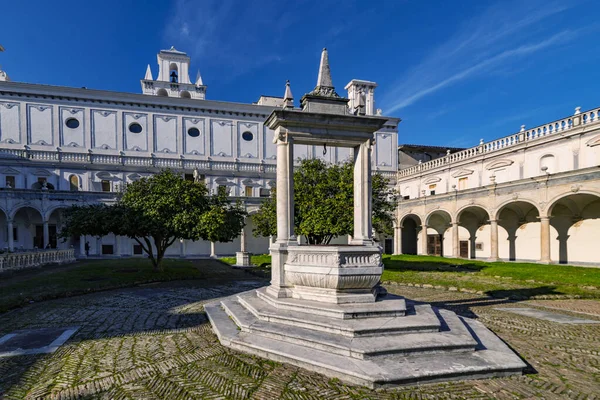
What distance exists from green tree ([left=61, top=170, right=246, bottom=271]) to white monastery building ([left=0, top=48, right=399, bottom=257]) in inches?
531

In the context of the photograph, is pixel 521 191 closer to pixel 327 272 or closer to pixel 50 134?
pixel 327 272

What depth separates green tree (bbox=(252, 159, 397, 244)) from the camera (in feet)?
62.0

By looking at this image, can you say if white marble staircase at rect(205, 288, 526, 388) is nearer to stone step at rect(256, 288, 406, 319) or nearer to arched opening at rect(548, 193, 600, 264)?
stone step at rect(256, 288, 406, 319)

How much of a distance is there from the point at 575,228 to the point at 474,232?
→ 8269 millimetres

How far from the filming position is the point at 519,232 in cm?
2767

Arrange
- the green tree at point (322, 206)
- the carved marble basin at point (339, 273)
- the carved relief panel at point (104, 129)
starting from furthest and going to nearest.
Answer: the carved relief panel at point (104, 129) < the green tree at point (322, 206) < the carved marble basin at point (339, 273)

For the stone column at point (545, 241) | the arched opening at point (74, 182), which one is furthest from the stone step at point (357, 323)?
the arched opening at point (74, 182)

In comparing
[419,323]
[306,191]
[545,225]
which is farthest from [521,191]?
[419,323]

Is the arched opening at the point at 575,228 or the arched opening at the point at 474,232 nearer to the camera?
the arched opening at the point at 575,228

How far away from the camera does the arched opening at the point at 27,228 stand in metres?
31.9

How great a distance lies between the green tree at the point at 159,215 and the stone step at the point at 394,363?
36.0 feet

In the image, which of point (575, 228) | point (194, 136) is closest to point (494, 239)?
point (575, 228)

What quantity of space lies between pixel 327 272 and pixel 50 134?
40883mm

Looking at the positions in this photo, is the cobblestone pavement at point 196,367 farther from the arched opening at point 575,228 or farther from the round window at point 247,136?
the round window at point 247,136
